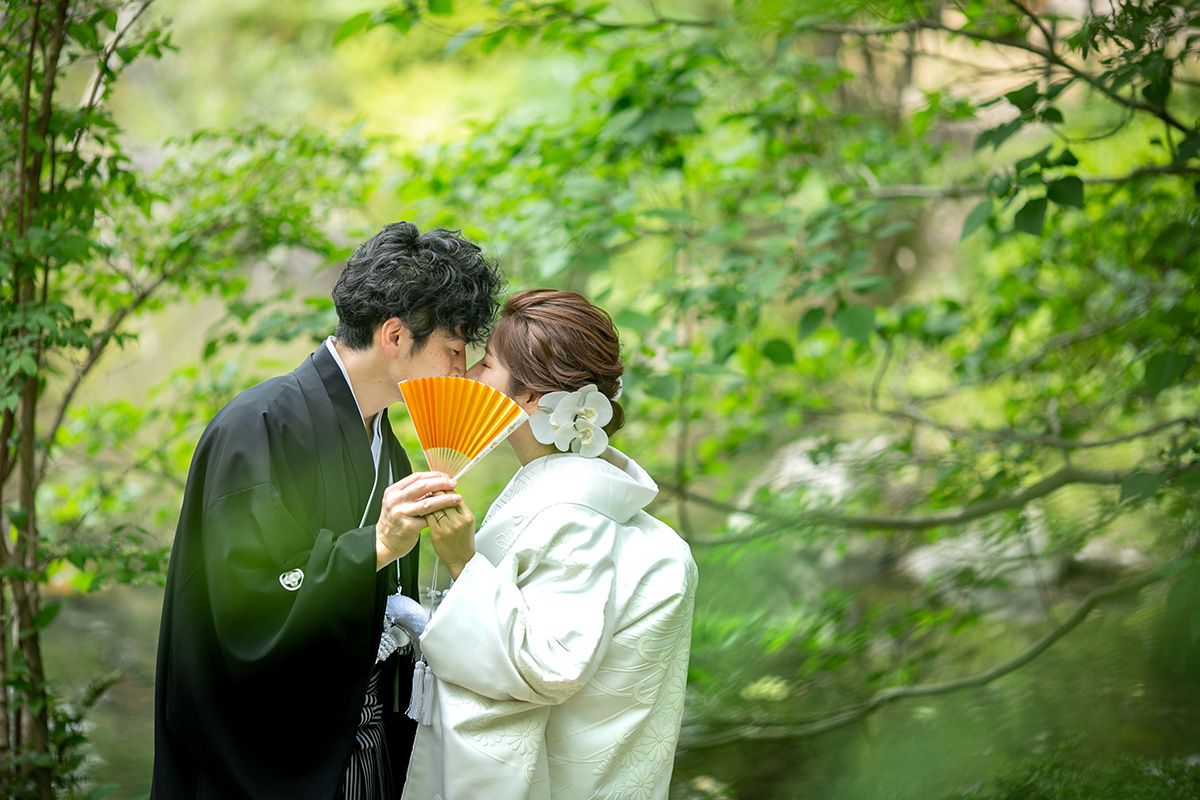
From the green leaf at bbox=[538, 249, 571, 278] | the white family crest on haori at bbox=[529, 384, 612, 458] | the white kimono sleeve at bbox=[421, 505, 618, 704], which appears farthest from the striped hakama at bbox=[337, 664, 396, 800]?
the green leaf at bbox=[538, 249, 571, 278]

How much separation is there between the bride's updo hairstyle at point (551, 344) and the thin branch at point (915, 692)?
235cm

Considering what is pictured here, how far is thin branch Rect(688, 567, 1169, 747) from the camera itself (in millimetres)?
3289

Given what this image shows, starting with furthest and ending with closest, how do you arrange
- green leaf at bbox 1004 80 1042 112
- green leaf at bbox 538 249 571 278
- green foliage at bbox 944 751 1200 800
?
green leaf at bbox 538 249 571 278
green foliage at bbox 944 751 1200 800
green leaf at bbox 1004 80 1042 112

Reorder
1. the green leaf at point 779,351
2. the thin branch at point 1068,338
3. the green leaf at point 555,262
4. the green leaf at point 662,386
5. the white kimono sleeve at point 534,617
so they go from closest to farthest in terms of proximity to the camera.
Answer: the white kimono sleeve at point 534,617
the green leaf at point 662,386
the green leaf at point 555,262
the green leaf at point 779,351
the thin branch at point 1068,338

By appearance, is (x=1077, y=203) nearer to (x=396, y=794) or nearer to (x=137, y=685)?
(x=396, y=794)

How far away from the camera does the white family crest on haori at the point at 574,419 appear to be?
177 centimetres

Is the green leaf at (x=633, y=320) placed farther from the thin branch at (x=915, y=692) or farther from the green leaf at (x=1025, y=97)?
the thin branch at (x=915, y=692)

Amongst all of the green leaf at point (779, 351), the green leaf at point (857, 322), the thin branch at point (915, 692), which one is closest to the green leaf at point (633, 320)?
the green leaf at point (779, 351)

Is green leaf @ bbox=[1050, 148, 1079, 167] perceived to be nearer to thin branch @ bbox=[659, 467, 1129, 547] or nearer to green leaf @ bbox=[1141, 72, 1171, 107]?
green leaf @ bbox=[1141, 72, 1171, 107]

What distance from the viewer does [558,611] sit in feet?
5.39

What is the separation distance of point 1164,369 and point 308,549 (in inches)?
90.2

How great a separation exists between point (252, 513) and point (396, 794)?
828 mm

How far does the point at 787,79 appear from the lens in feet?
14.1

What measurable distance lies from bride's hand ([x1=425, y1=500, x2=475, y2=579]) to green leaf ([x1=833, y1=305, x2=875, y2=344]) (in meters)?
2.01
